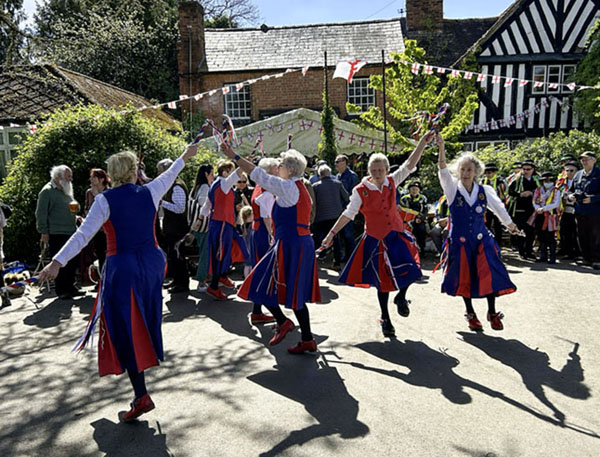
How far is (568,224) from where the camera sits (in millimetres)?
10703

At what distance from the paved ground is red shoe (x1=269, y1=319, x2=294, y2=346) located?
86 millimetres

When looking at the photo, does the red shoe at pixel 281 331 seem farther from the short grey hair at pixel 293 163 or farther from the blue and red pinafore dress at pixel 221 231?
the blue and red pinafore dress at pixel 221 231

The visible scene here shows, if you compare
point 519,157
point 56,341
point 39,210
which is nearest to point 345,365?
point 56,341

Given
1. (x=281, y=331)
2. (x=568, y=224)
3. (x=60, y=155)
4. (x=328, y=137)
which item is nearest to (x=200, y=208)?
(x=281, y=331)

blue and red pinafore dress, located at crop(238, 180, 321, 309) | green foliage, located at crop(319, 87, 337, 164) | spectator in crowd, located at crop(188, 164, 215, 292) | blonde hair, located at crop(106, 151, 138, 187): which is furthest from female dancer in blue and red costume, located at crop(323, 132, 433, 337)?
green foliage, located at crop(319, 87, 337, 164)

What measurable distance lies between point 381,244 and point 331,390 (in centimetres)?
185

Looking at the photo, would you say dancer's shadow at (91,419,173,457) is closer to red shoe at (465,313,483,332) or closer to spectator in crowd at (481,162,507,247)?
red shoe at (465,313,483,332)

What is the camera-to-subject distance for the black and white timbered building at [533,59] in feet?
65.1

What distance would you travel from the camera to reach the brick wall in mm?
21547

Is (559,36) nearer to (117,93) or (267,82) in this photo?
(267,82)

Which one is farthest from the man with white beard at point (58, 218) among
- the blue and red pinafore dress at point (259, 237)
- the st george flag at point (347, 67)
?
the st george flag at point (347, 67)

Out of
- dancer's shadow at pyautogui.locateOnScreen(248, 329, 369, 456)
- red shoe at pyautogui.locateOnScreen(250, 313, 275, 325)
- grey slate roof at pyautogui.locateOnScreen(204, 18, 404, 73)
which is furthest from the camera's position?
grey slate roof at pyautogui.locateOnScreen(204, 18, 404, 73)

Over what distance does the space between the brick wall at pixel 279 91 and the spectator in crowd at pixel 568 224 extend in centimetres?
1211

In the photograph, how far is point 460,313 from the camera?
21.1ft
